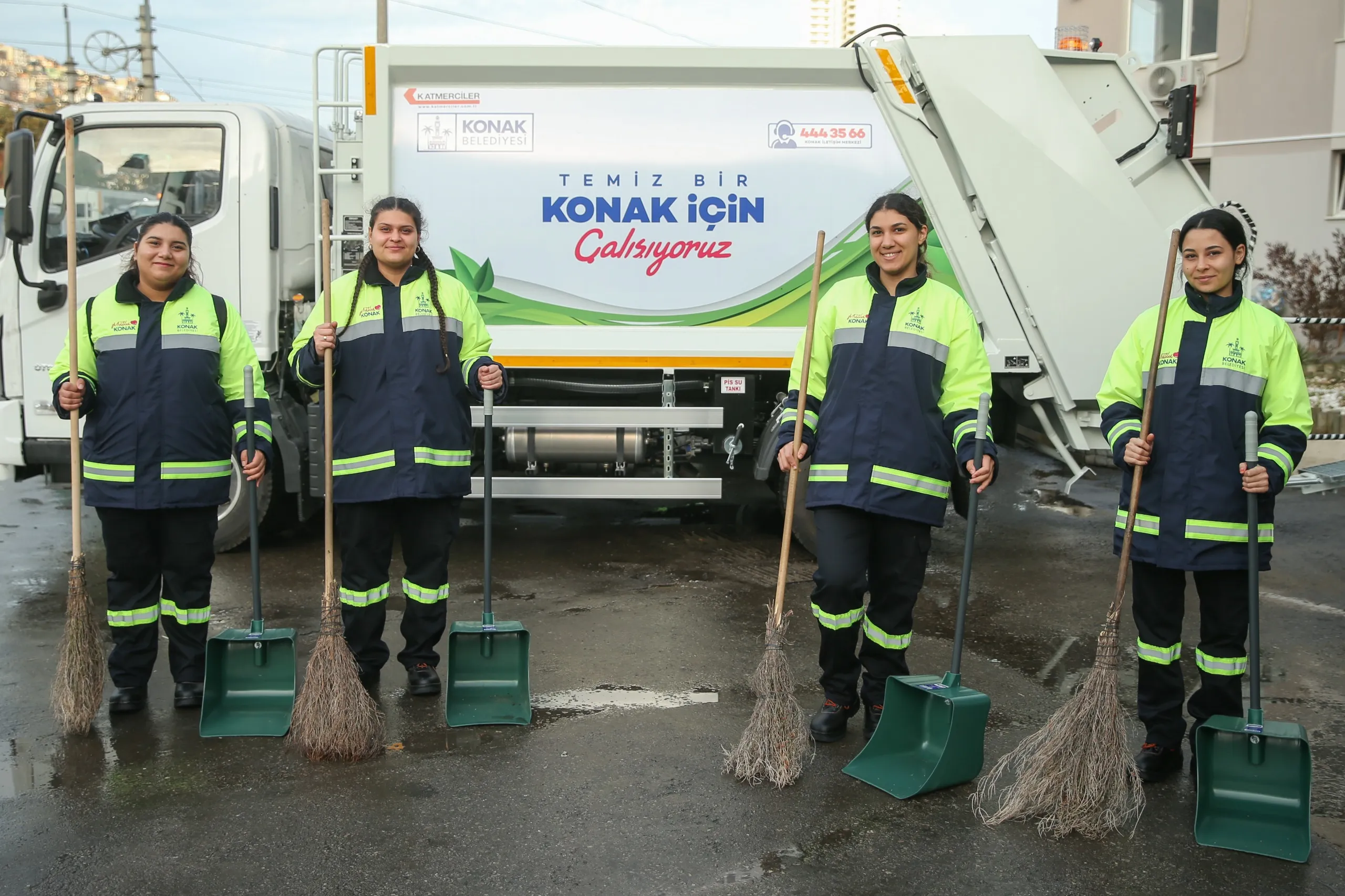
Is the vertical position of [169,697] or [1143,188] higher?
[1143,188]

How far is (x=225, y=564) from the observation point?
22.1ft

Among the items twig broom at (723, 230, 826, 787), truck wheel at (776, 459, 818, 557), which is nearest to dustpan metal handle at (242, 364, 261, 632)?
twig broom at (723, 230, 826, 787)

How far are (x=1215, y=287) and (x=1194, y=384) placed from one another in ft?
0.96

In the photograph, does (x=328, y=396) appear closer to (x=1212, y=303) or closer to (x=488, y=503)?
(x=488, y=503)

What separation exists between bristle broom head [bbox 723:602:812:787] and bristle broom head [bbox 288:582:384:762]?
46.4 inches

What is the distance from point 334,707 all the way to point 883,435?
1.93 metres

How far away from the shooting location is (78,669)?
4.07 m

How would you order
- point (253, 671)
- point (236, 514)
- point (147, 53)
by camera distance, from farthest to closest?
1. point (147, 53)
2. point (236, 514)
3. point (253, 671)

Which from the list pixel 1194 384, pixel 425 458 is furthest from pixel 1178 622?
pixel 425 458

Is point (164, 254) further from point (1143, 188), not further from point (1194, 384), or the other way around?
point (1143, 188)

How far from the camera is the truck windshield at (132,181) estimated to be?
662 cm

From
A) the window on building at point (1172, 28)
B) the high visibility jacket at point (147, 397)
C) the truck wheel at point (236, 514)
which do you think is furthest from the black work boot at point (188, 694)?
the window on building at point (1172, 28)

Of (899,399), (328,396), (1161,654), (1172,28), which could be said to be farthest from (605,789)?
(1172,28)

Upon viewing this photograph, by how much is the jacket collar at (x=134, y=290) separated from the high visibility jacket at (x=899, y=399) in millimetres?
2249
